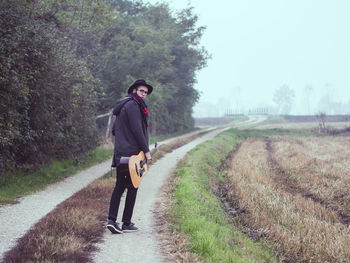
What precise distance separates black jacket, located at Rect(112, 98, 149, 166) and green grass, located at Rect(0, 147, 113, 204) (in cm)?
382

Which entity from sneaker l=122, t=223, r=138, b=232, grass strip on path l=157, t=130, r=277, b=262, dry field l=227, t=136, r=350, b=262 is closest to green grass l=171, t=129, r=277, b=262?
grass strip on path l=157, t=130, r=277, b=262

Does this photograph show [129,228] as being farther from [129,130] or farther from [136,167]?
[129,130]

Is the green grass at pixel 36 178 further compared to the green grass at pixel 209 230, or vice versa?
the green grass at pixel 36 178

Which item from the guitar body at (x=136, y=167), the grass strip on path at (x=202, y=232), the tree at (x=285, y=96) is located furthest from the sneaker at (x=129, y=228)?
the tree at (x=285, y=96)

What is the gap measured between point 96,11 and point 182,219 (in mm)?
11622

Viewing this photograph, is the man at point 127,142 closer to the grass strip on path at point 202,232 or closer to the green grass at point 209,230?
the grass strip on path at point 202,232

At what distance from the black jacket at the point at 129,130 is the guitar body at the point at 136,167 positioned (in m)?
0.12

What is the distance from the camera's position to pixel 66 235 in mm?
5086

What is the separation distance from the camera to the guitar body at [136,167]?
Answer: 5570 mm

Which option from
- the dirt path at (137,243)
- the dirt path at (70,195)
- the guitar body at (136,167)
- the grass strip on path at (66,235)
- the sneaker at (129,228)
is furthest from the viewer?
the sneaker at (129,228)

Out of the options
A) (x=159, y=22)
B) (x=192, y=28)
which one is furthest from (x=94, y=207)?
(x=192, y=28)

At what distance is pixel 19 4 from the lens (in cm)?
957

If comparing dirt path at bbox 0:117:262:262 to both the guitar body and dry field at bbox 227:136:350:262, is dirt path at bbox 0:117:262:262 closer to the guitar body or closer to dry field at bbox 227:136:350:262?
the guitar body

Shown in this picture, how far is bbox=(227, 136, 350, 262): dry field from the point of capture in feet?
18.6
